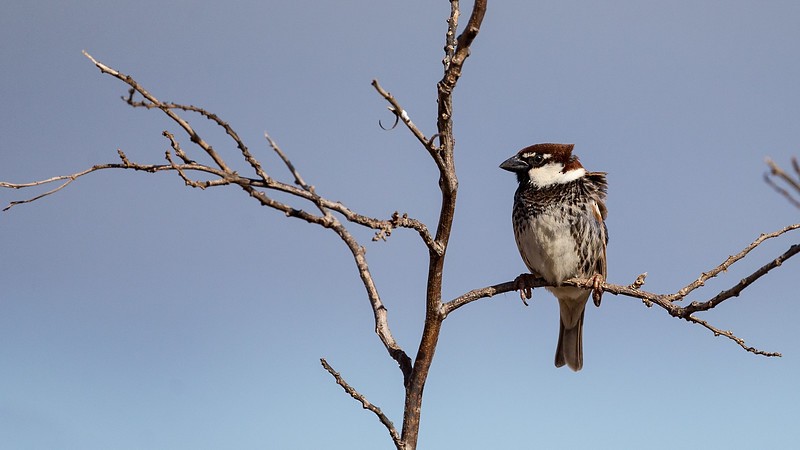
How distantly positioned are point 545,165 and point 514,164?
24 centimetres

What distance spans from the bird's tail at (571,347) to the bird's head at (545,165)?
4.59 feet

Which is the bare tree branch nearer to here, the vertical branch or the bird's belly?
the vertical branch

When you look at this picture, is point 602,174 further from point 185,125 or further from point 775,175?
point 775,175

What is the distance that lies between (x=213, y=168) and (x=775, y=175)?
2.02m

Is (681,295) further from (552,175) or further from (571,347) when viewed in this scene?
(571,347)

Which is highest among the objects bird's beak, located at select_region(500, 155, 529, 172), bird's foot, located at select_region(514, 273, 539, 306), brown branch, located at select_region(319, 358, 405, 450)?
bird's beak, located at select_region(500, 155, 529, 172)

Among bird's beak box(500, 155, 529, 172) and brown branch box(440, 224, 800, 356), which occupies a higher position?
bird's beak box(500, 155, 529, 172)

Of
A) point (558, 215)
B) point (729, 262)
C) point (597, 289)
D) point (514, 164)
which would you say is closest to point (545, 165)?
point (514, 164)

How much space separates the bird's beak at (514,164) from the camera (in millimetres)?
6262

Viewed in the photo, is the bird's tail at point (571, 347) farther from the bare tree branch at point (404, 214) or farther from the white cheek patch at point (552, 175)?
the bare tree branch at point (404, 214)

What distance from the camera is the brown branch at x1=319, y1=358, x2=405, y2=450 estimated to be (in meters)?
3.33

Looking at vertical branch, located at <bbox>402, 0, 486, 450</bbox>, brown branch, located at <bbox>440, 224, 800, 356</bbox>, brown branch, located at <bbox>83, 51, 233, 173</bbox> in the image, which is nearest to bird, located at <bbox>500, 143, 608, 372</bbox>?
brown branch, located at <bbox>440, 224, 800, 356</bbox>

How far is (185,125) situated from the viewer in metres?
3.01

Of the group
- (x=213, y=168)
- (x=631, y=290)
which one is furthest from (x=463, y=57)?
(x=631, y=290)
